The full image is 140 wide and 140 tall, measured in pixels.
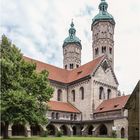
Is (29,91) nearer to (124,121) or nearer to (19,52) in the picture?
(19,52)

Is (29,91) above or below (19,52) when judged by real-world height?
below

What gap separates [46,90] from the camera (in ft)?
95.6

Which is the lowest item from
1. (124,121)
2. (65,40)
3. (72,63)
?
(124,121)

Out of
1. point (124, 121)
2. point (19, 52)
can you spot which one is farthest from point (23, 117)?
point (124, 121)

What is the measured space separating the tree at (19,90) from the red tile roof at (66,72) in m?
22.6

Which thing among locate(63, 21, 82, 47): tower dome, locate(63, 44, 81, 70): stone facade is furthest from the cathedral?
locate(63, 21, 82, 47): tower dome

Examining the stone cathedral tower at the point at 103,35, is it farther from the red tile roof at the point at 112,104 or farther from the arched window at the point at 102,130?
the arched window at the point at 102,130

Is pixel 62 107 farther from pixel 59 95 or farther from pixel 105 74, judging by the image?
pixel 105 74

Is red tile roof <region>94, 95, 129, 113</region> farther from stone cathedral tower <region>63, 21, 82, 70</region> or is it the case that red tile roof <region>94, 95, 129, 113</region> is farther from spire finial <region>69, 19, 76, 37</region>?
spire finial <region>69, 19, 76, 37</region>

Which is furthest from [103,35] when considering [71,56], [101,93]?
[101,93]

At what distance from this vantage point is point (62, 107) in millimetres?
49719

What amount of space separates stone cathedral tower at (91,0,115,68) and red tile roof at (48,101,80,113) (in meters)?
22.1

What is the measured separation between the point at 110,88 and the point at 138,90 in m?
38.1

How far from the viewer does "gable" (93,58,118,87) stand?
51500mm
